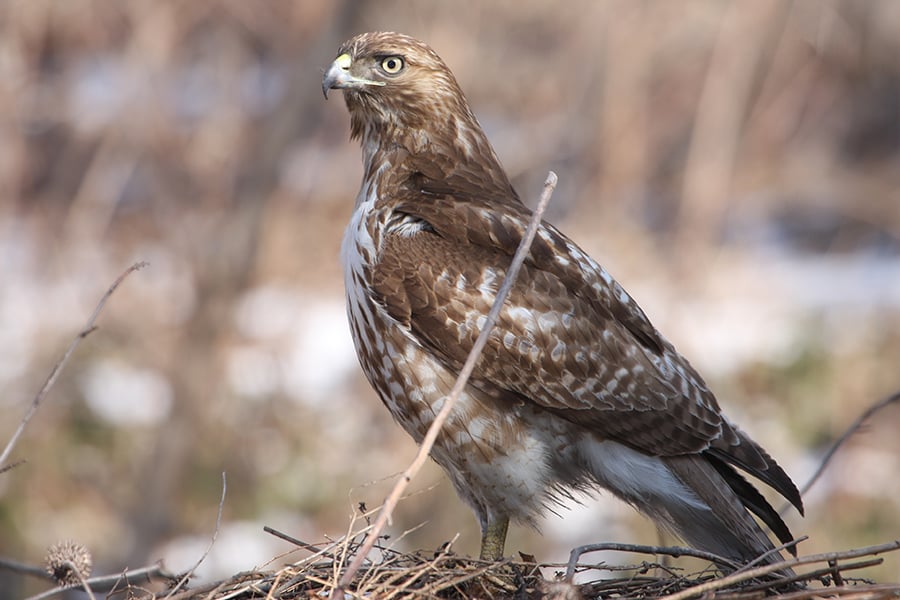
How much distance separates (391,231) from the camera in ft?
12.0

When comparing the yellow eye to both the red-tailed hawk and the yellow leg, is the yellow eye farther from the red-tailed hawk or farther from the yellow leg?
the yellow leg

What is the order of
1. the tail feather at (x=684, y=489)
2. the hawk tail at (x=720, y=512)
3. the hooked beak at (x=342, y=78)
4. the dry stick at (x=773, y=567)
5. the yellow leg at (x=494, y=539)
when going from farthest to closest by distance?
the hooked beak at (x=342, y=78), the yellow leg at (x=494, y=539), the tail feather at (x=684, y=489), the hawk tail at (x=720, y=512), the dry stick at (x=773, y=567)

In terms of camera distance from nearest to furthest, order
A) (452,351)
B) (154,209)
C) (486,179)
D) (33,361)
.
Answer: (452,351) → (486,179) → (33,361) → (154,209)

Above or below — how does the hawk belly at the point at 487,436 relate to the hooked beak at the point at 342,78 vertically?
below

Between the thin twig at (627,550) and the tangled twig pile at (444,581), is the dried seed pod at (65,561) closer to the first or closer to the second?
the tangled twig pile at (444,581)

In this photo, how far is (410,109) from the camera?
13.2 ft

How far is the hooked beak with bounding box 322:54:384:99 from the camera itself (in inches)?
154

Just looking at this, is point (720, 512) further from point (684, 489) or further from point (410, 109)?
point (410, 109)

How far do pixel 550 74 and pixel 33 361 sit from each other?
5.31 meters

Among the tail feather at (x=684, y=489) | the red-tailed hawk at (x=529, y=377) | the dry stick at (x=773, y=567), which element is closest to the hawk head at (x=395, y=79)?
the red-tailed hawk at (x=529, y=377)

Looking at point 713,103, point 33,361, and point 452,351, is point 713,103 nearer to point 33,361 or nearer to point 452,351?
point 33,361

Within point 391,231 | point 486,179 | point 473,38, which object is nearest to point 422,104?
point 486,179

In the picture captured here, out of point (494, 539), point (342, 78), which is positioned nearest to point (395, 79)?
point (342, 78)

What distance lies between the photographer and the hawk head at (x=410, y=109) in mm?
3957
